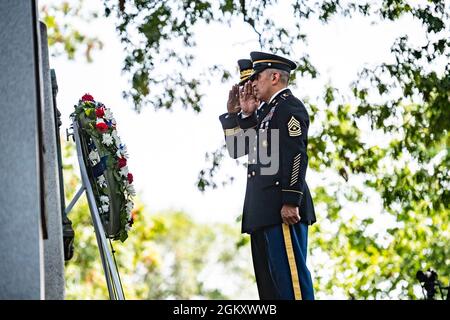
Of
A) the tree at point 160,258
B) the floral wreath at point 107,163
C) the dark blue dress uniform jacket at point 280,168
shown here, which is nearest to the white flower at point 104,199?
the floral wreath at point 107,163

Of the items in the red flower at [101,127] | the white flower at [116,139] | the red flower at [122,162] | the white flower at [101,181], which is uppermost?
the red flower at [101,127]

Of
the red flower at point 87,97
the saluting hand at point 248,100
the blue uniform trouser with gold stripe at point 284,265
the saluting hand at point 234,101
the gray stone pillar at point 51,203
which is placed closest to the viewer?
the gray stone pillar at point 51,203

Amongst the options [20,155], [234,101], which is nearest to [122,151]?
A: [234,101]

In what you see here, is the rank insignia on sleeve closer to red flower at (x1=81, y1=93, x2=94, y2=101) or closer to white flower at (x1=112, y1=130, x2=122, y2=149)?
white flower at (x1=112, y1=130, x2=122, y2=149)

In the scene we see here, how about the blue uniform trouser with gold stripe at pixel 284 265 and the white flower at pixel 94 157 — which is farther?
the white flower at pixel 94 157

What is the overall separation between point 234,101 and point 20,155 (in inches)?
107

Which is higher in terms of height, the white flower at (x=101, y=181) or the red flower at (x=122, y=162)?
the red flower at (x=122, y=162)

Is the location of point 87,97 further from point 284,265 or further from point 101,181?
point 284,265

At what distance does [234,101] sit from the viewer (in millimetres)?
7762

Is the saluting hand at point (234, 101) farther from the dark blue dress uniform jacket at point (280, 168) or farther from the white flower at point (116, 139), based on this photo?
the white flower at point (116, 139)

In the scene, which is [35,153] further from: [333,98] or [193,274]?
[193,274]

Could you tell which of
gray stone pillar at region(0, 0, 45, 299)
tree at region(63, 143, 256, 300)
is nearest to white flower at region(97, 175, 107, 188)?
gray stone pillar at region(0, 0, 45, 299)

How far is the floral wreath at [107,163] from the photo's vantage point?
7.09 m

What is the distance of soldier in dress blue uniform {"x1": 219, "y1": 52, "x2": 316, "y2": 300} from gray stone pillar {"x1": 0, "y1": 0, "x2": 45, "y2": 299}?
2.04 m
